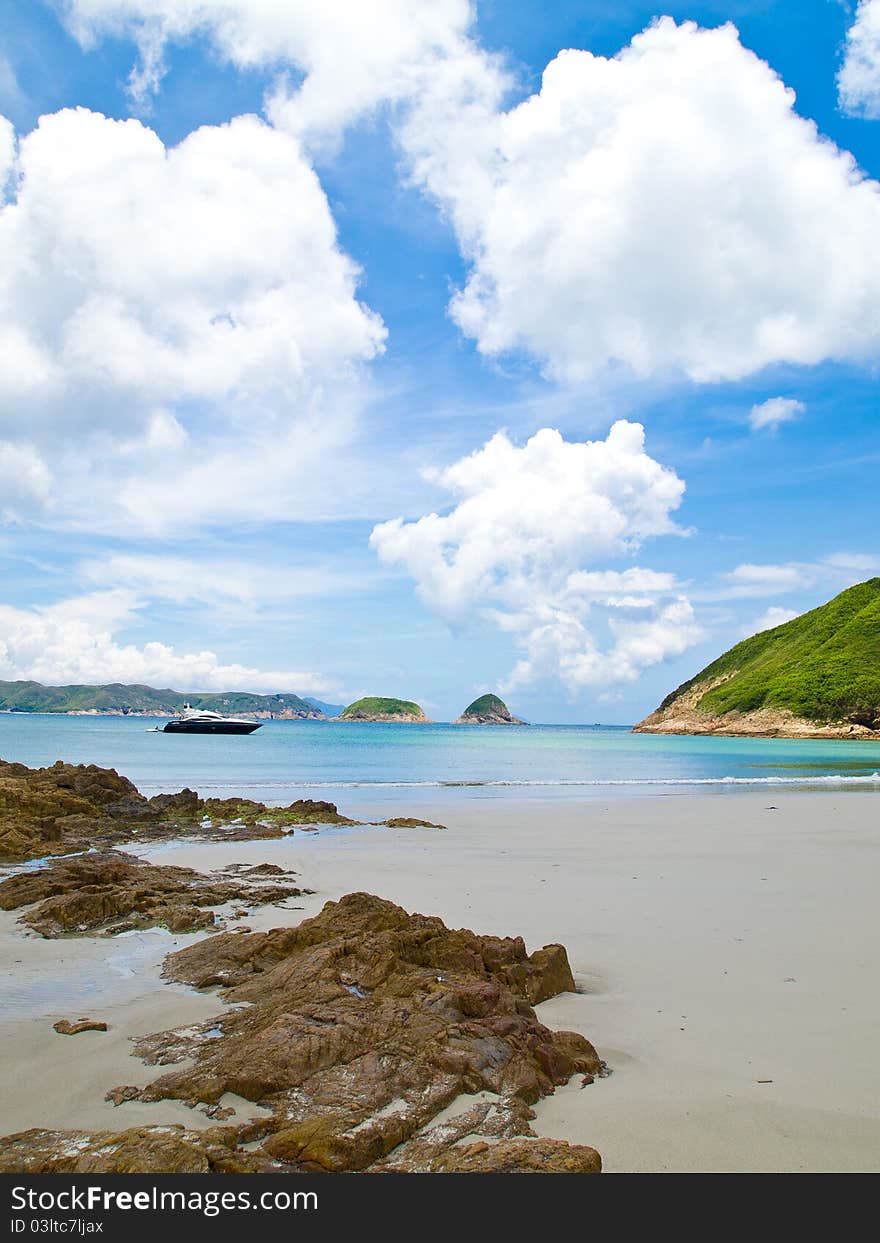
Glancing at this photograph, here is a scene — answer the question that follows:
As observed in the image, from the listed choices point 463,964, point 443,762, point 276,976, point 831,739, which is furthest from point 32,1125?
point 831,739

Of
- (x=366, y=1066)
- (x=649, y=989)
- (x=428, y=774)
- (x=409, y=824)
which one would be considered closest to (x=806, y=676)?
(x=428, y=774)

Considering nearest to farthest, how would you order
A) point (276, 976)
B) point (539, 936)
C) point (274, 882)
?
point (276, 976) → point (539, 936) → point (274, 882)

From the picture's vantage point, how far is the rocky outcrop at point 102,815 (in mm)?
15406

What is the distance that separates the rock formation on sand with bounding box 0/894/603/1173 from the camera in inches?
145

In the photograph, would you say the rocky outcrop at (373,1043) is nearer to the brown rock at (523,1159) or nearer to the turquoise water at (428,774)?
the brown rock at (523,1159)

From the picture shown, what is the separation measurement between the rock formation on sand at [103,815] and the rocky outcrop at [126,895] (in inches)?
150

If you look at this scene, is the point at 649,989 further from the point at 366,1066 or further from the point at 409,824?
the point at 409,824

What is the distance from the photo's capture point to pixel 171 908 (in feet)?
31.8

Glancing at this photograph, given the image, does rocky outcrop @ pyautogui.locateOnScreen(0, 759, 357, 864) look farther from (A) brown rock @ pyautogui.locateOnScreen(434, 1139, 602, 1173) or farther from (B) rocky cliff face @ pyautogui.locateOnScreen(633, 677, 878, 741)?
(B) rocky cliff face @ pyautogui.locateOnScreen(633, 677, 878, 741)

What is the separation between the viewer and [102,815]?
19.7 metres
